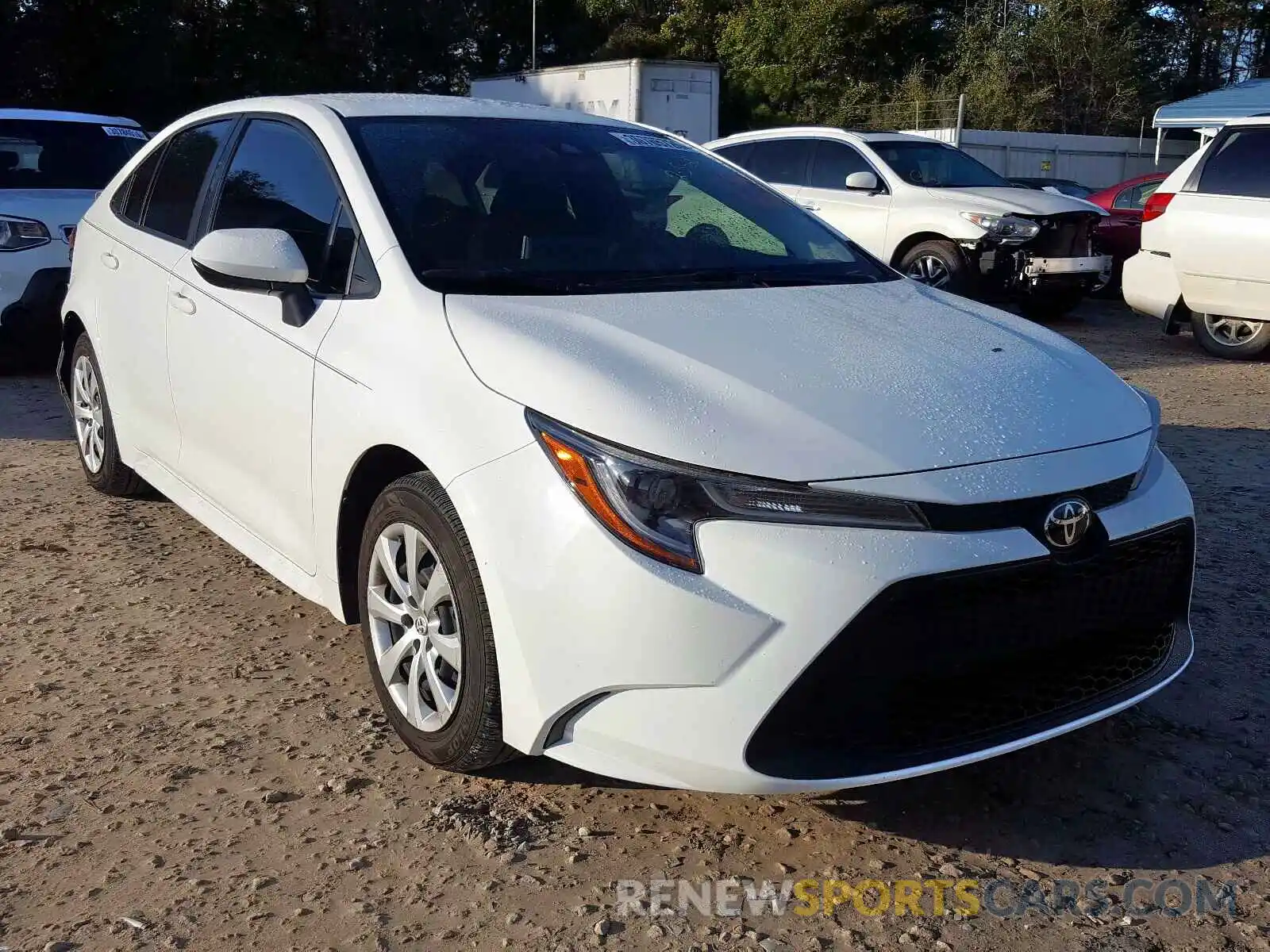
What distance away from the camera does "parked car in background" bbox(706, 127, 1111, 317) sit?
10.5m

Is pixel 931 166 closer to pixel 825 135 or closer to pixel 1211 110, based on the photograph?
pixel 825 135

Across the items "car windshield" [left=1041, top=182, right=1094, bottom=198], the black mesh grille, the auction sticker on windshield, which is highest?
the auction sticker on windshield

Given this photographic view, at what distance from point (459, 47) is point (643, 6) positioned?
539 centimetres

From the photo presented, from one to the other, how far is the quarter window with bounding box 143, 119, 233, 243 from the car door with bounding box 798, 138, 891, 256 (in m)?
7.19

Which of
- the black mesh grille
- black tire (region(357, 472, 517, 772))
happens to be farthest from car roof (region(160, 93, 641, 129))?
Result: the black mesh grille

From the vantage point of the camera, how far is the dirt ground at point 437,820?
2.49m

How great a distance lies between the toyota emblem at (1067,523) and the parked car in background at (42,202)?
616cm

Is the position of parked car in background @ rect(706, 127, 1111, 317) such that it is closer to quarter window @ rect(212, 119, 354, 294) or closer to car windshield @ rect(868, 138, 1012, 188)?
car windshield @ rect(868, 138, 1012, 188)

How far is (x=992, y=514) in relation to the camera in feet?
8.31

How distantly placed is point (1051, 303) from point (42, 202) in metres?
8.27

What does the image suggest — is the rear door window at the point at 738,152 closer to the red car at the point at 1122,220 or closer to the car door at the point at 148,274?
the red car at the point at 1122,220

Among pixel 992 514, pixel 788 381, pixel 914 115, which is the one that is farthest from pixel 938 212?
pixel 914 115

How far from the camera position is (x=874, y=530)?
2.46m

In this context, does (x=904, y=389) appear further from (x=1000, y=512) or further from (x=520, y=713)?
(x=520, y=713)
